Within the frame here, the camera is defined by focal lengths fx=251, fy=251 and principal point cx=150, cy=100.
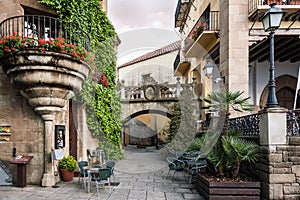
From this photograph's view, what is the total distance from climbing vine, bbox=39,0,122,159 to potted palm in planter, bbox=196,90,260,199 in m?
4.86

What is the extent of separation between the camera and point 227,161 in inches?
231

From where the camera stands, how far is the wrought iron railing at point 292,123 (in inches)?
222

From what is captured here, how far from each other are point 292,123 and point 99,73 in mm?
7305

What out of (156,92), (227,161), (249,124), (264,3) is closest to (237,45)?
(264,3)

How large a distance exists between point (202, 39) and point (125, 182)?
22.7 ft

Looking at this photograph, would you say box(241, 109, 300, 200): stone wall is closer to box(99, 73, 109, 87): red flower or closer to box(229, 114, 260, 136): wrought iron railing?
box(229, 114, 260, 136): wrought iron railing

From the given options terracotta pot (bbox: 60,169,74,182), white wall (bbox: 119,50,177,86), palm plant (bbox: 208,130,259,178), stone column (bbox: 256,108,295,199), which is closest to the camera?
stone column (bbox: 256,108,295,199)

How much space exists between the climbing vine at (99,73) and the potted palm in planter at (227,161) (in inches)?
191

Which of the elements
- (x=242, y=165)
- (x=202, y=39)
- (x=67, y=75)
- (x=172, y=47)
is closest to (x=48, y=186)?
(x=67, y=75)

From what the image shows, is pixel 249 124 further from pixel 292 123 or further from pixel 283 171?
pixel 283 171

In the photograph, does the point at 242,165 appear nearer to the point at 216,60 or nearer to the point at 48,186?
the point at 48,186

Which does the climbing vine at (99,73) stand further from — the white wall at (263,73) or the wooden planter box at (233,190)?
the white wall at (263,73)

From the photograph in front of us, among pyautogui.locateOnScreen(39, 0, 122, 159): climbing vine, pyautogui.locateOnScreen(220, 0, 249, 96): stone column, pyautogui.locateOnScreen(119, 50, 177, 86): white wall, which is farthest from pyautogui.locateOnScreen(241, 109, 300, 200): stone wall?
pyautogui.locateOnScreen(119, 50, 177, 86): white wall

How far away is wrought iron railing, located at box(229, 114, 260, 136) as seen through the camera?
618 centimetres
